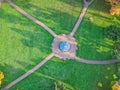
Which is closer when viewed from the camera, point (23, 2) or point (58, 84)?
point (58, 84)

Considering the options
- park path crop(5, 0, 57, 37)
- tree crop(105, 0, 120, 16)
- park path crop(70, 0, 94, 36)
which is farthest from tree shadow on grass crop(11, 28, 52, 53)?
tree crop(105, 0, 120, 16)

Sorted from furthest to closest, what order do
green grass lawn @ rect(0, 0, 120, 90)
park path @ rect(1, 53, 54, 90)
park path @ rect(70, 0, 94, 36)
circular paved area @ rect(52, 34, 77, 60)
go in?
1. park path @ rect(70, 0, 94, 36)
2. circular paved area @ rect(52, 34, 77, 60)
3. green grass lawn @ rect(0, 0, 120, 90)
4. park path @ rect(1, 53, 54, 90)

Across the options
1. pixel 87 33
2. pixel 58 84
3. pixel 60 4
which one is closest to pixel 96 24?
pixel 87 33

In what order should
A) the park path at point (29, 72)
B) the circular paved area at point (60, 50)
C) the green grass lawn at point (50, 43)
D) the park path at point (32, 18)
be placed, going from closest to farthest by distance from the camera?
the park path at point (29, 72) < the green grass lawn at point (50, 43) < the circular paved area at point (60, 50) < the park path at point (32, 18)

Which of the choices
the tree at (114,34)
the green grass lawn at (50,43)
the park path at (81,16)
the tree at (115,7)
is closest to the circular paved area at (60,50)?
the green grass lawn at (50,43)

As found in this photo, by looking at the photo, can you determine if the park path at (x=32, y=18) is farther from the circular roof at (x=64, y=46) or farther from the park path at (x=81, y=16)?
the park path at (x=81, y=16)

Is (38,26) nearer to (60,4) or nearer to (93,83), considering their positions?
(60,4)

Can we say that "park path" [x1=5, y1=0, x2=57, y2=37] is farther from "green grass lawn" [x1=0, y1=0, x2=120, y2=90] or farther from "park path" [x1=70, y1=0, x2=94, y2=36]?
"park path" [x1=70, y1=0, x2=94, y2=36]
